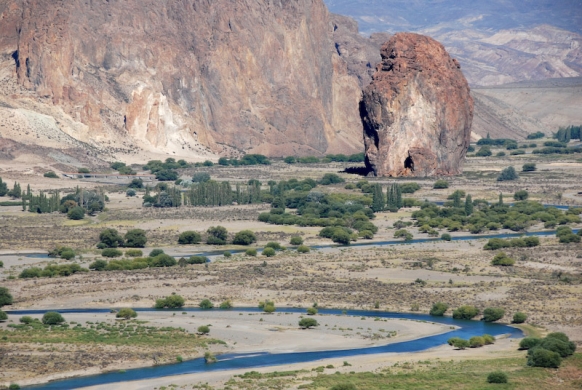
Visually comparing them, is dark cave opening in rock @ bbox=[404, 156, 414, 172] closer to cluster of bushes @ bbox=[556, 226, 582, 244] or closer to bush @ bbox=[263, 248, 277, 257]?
cluster of bushes @ bbox=[556, 226, 582, 244]

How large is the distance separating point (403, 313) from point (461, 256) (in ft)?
70.2

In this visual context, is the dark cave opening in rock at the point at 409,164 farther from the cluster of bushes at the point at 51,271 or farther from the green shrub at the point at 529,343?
the green shrub at the point at 529,343

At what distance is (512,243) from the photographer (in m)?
87.9

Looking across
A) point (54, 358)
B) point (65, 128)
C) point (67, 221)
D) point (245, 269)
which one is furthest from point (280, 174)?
point (54, 358)

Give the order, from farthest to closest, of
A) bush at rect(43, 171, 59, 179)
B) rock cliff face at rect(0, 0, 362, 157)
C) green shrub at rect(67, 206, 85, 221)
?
rock cliff face at rect(0, 0, 362, 157), bush at rect(43, 171, 59, 179), green shrub at rect(67, 206, 85, 221)

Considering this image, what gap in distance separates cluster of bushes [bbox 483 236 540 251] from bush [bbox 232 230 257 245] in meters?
18.1

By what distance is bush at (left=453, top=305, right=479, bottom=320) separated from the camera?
61.3m

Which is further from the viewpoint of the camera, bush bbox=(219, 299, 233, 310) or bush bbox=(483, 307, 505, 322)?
bush bbox=(219, 299, 233, 310)

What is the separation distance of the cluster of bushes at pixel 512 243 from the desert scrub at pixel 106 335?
36.3m

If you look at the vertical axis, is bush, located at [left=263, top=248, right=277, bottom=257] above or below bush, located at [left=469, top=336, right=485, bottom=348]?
above

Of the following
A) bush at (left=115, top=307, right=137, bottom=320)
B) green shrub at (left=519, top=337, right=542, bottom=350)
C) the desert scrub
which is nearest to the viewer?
green shrub at (left=519, top=337, right=542, bottom=350)

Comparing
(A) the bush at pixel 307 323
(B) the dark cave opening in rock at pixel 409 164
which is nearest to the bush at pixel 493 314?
(A) the bush at pixel 307 323

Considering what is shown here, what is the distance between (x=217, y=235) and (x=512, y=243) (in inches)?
900

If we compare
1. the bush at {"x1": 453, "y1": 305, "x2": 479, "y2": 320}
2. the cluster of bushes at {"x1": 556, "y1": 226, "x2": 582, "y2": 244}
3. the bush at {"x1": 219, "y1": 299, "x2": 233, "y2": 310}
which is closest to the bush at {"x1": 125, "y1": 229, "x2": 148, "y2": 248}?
the bush at {"x1": 219, "y1": 299, "x2": 233, "y2": 310}
